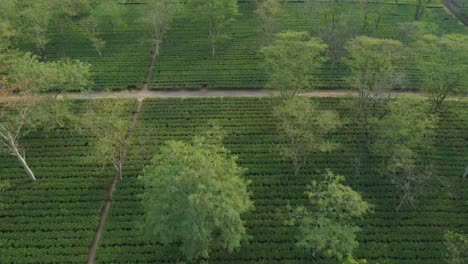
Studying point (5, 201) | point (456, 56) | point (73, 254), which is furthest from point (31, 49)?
point (456, 56)

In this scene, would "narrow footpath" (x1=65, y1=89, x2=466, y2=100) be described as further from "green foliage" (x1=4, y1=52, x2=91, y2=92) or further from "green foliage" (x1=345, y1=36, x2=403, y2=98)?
"green foliage" (x1=345, y1=36, x2=403, y2=98)

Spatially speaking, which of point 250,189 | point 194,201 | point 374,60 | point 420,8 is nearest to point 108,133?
point 250,189

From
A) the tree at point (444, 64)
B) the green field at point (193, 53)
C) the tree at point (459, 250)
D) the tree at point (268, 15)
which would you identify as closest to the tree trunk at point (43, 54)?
the green field at point (193, 53)

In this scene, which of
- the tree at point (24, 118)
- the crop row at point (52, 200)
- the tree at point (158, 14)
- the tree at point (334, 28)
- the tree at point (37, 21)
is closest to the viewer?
the crop row at point (52, 200)

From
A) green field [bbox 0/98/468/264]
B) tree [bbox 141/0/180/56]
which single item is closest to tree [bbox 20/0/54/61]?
tree [bbox 141/0/180/56]

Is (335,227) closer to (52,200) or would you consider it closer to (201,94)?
(52,200)

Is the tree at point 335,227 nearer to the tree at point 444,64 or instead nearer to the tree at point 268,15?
the tree at point 444,64

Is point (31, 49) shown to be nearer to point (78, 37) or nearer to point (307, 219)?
point (78, 37)
